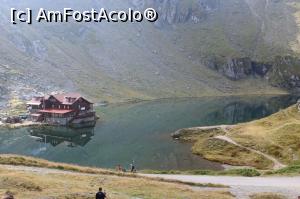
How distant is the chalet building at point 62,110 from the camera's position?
17012 centimetres

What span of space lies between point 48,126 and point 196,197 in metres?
125

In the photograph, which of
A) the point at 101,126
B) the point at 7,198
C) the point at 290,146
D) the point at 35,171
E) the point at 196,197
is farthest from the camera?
the point at 101,126

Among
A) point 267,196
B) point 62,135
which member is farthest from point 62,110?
point 267,196

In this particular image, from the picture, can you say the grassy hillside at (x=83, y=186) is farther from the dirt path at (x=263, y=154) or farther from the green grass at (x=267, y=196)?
the dirt path at (x=263, y=154)

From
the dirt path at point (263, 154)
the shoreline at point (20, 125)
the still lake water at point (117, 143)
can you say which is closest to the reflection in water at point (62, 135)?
the still lake water at point (117, 143)

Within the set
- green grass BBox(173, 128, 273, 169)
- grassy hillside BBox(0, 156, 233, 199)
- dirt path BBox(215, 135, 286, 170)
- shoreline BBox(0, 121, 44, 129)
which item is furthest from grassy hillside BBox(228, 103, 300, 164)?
shoreline BBox(0, 121, 44, 129)

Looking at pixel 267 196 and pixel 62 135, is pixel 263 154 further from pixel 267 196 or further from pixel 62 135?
pixel 62 135

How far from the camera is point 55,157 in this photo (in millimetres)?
112375

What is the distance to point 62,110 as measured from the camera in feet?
573

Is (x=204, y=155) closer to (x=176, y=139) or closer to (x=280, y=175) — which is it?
(x=176, y=139)

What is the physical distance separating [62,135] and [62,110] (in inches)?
1118

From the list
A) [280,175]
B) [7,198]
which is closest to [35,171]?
[7,198]

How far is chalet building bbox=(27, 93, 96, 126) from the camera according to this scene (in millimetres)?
170125

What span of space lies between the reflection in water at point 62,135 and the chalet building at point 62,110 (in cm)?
808
